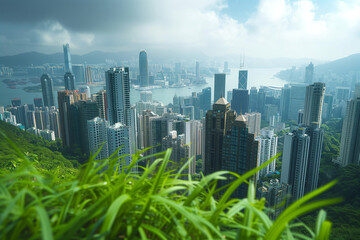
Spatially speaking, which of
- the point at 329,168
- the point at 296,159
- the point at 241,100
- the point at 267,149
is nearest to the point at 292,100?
the point at 241,100

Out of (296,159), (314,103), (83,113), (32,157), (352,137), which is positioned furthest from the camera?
(314,103)

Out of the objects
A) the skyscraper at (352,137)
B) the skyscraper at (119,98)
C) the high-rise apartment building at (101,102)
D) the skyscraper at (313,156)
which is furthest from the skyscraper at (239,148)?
the high-rise apartment building at (101,102)

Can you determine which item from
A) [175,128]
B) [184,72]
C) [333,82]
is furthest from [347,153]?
[184,72]

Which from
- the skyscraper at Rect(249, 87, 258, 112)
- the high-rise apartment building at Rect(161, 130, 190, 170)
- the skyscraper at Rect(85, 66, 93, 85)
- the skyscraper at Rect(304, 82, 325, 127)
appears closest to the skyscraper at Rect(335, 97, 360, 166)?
the skyscraper at Rect(304, 82, 325, 127)

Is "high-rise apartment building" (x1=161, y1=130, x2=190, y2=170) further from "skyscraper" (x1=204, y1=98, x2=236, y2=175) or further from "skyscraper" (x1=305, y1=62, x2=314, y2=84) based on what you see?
"skyscraper" (x1=305, y1=62, x2=314, y2=84)

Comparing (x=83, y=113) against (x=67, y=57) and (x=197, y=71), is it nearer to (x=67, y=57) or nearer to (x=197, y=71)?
(x=67, y=57)
